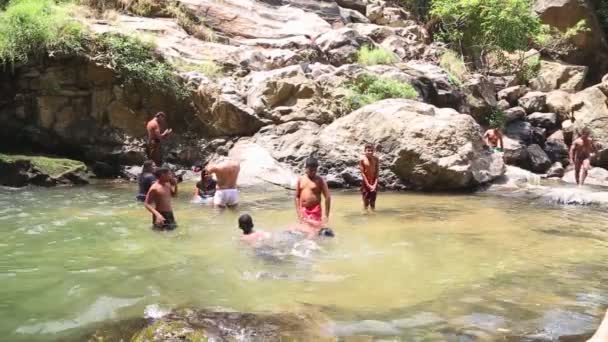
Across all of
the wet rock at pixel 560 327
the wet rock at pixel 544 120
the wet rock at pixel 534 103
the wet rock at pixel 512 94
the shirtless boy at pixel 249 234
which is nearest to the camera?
the wet rock at pixel 560 327

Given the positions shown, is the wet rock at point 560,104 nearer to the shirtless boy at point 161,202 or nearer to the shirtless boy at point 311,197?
the shirtless boy at point 311,197

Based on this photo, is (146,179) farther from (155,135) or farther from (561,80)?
(561,80)

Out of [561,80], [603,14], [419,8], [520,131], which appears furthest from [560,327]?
[603,14]

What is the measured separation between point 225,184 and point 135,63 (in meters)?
5.53

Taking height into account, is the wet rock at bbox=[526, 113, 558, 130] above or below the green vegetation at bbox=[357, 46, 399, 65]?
below

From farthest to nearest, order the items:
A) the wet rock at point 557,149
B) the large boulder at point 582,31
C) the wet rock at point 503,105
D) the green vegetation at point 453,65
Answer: the large boulder at point 582,31 → the green vegetation at point 453,65 → the wet rock at point 503,105 → the wet rock at point 557,149

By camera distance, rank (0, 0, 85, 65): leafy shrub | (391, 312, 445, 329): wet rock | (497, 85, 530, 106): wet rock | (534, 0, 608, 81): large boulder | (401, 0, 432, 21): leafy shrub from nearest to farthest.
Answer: (391, 312, 445, 329): wet rock < (0, 0, 85, 65): leafy shrub < (497, 85, 530, 106): wet rock < (534, 0, 608, 81): large boulder < (401, 0, 432, 21): leafy shrub

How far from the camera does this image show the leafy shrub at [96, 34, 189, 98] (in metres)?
13.4

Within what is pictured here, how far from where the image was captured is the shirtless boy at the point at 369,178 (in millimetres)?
9641

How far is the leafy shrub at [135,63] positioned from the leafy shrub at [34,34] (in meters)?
0.60

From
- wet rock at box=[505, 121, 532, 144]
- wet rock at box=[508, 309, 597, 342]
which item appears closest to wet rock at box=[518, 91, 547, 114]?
wet rock at box=[505, 121, 532, 144]

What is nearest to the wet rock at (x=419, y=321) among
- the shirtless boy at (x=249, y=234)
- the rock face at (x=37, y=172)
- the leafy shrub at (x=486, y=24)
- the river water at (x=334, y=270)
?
the river water at (x=334, y=270)

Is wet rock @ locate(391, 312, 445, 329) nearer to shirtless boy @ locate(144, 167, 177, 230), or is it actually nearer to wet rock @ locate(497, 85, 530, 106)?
shirtless boy @ locate(144, 167, 177, 230)

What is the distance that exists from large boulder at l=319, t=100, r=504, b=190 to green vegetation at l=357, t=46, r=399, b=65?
3841mm
